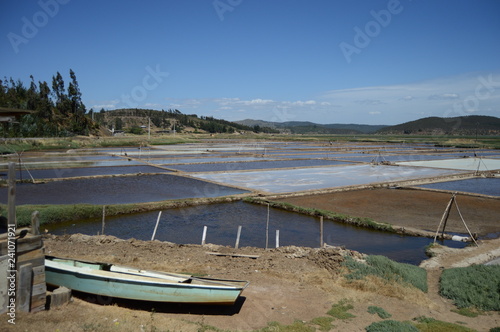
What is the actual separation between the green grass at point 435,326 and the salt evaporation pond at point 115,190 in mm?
13776

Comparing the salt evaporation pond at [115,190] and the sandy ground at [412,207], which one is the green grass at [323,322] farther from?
the salt evaporation pond at [115,190]

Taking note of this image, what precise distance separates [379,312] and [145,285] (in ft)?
14.3

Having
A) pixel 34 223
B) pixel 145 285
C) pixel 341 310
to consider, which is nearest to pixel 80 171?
pixel 34 223

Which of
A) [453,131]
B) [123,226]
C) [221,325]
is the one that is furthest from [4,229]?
[453,131]

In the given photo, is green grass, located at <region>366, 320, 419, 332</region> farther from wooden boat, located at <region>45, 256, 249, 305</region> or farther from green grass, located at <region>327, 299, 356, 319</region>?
wooden boat, located at <region>45, 256, 249, 305</region>

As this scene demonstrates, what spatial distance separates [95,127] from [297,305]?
238 ft

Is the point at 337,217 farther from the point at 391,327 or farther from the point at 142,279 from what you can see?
the point at 142,279

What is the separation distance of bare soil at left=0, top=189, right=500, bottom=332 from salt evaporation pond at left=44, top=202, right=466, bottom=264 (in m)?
1.54

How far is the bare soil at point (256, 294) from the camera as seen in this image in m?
6.21

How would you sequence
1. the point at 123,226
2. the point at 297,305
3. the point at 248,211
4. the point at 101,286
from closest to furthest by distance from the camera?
1. the point at 101,286
2. the point at 297,305
3. the point at 123,226
4. the point at 248,211

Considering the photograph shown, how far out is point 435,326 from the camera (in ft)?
21.5

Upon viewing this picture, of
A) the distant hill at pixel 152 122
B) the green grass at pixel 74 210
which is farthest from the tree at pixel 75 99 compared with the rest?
the green grass at pixel 74 210

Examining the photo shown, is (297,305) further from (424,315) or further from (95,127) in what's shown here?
(95,127)

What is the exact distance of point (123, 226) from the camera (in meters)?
14.1
